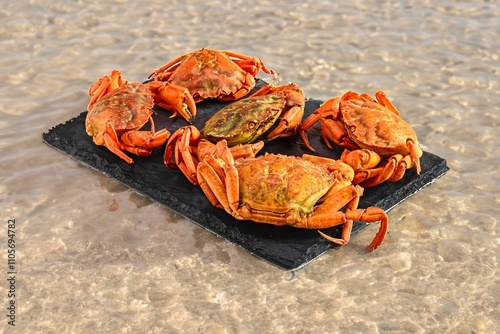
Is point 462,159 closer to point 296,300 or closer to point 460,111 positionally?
point 460,111

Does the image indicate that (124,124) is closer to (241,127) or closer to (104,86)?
(104,86)

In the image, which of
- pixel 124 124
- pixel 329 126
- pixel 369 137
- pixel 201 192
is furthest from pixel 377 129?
pixel 124 124

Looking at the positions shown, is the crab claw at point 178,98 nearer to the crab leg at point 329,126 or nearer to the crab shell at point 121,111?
the crab shell at point 121,111

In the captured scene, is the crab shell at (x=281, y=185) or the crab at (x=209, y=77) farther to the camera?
Answer: the crab at (x=209, y=77)

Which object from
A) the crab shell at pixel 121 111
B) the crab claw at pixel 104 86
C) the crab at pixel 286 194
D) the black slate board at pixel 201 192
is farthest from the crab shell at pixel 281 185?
the crab claw at pixel 104 86

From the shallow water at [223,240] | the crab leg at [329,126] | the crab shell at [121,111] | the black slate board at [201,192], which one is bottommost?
the shallow water at [223,240]

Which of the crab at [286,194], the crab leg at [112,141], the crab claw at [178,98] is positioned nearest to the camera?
the crab at [286,194]

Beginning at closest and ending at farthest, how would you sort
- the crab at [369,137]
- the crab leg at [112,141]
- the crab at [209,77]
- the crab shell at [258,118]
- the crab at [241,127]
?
1. the crab at [369,137]
2. the crab at [241,127]
3. the crab shell at [258,118]
4. the crab leg at [112,141]
5. the crab at [209,77]
